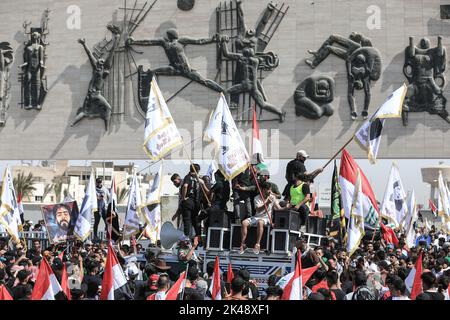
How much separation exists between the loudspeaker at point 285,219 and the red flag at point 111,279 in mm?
4348

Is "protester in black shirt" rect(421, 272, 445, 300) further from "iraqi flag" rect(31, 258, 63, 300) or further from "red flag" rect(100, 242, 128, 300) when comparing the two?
"iraqi flag" rect(31, 258, 63, 300)

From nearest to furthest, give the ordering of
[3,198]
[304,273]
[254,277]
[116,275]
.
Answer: [116,275], [304,273], [254,277], [3,198]

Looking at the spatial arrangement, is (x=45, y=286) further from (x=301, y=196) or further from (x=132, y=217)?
(x=132, y=217)

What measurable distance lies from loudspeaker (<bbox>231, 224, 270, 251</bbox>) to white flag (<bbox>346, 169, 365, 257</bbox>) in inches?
45.6

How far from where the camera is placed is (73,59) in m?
52.4

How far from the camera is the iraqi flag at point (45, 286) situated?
934cm

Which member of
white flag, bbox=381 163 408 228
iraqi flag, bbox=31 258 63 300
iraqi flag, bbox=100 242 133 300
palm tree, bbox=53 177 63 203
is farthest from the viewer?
palm tree, bbox=53 177 63 203

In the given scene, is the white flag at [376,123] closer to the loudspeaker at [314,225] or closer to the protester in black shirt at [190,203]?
the loudspeaker at [314,225]

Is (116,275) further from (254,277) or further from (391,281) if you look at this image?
(254,277)

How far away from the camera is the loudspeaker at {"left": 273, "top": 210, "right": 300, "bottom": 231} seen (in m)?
13.7

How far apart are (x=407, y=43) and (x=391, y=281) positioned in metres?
39.8

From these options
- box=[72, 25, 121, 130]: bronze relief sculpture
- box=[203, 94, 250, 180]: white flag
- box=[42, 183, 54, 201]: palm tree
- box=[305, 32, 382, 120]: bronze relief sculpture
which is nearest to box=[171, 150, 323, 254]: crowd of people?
box=[203, 94, 250, 180]: white flag

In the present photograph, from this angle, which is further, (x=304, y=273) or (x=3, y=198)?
(x=3, y=198)
